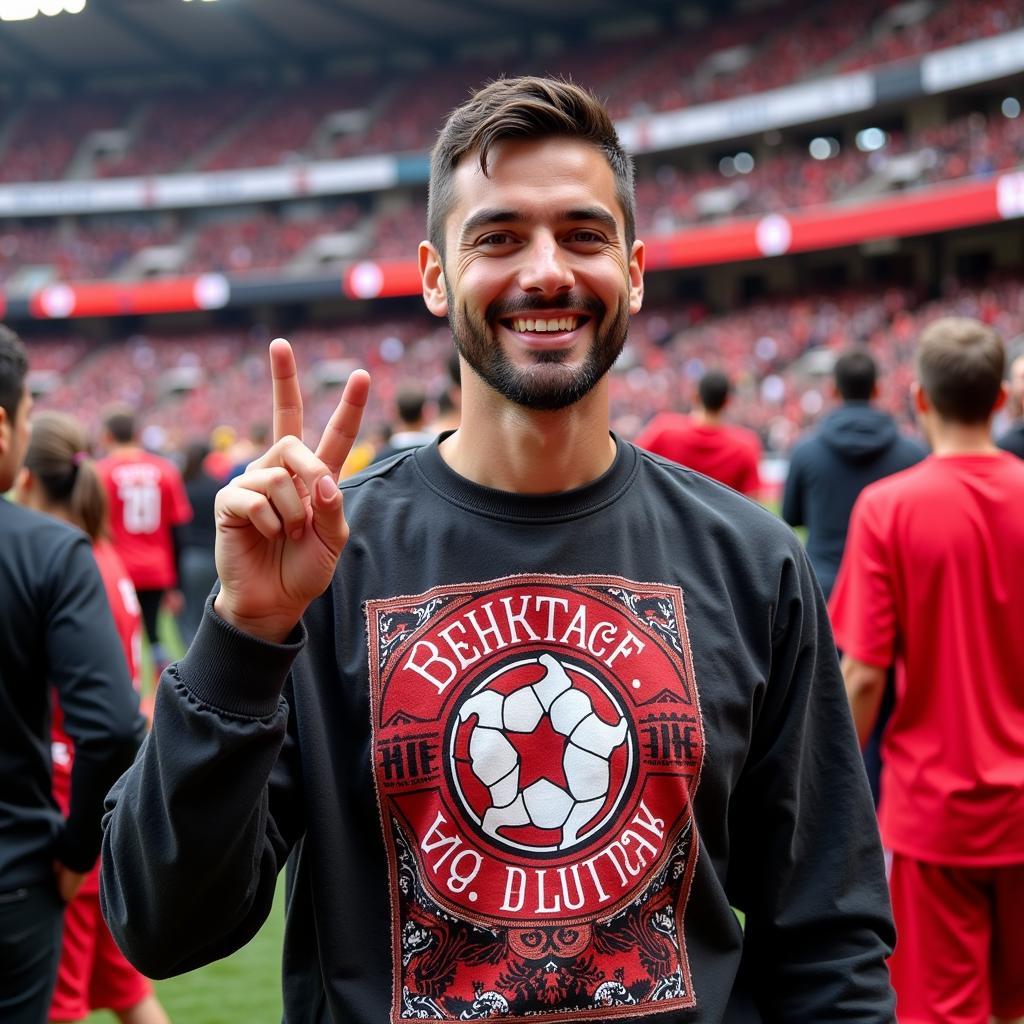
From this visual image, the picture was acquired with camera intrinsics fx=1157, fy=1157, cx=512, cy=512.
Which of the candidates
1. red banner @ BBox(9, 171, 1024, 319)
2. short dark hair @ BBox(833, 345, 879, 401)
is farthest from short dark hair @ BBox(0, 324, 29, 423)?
red banner @ BBox(9, 171, 1024, 319)

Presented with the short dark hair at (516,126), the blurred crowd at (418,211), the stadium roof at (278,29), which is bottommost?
the short dark hair at (516,126)

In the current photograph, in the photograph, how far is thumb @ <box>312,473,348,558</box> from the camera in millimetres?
1488

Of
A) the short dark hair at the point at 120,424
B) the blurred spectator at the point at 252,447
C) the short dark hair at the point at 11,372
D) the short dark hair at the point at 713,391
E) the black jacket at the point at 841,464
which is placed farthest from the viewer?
the blurred spectator at the point at 252,447

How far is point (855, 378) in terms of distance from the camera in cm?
536

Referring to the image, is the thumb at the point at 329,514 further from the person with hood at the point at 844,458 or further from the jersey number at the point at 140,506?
the jersey number at the point at 140,506

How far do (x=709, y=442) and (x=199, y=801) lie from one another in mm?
5169

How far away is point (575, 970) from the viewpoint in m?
1.57

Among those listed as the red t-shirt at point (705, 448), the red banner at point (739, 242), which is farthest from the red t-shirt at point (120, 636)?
the red banner at point (739, 242)

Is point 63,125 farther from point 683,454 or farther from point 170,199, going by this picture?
point 683,454

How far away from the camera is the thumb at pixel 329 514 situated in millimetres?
1488

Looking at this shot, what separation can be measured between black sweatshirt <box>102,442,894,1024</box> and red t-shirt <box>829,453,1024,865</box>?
1.31 metres

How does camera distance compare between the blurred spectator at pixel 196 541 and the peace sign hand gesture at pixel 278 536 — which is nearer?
the peace sign hand gesture at pixel 278 536

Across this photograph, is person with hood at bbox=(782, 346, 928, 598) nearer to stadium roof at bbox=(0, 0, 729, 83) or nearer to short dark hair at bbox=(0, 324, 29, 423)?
short dark hair at bbox=(0, 324, 29, 423)

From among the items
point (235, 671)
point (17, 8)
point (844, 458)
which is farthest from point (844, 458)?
point (17, 8)
